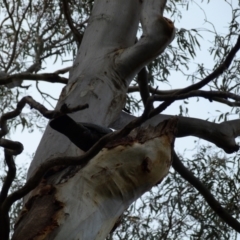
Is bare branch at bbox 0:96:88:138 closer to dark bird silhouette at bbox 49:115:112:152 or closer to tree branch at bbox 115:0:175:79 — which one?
dark bird silhouette at bbox 49:115:112:152

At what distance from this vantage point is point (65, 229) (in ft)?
4.06

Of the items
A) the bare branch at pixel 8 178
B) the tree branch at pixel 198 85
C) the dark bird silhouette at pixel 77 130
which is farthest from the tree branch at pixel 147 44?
the bare branch at pixel 8 178

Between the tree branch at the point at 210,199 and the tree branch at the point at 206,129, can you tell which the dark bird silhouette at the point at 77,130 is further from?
the tree branch at the point at 210,199

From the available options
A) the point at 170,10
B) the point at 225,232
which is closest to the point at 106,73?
the point at 225,232

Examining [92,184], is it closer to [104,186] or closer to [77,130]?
[104,186]

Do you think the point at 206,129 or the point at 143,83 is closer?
the point at 206,129

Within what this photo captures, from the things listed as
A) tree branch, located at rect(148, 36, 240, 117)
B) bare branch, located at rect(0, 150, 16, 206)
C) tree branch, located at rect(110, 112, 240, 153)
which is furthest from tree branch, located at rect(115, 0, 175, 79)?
bare branch, located at rect(0, 150, 16, 206)

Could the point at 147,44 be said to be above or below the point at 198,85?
above

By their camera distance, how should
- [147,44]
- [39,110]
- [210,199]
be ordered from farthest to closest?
[210,199]
[147,44]
[39,110]

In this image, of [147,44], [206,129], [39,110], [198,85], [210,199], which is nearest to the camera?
[39,110]

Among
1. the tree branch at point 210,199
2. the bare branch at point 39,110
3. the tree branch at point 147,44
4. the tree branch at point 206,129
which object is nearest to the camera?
the bare branch at point 39,110

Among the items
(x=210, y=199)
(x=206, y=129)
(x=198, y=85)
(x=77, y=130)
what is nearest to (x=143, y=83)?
(x=206, y=129)

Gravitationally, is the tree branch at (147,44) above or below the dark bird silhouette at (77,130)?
above

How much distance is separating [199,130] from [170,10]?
2.67m
